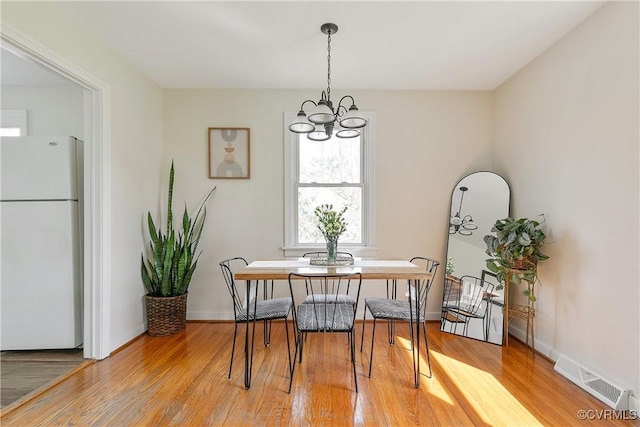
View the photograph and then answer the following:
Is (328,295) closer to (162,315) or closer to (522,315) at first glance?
(162,315)

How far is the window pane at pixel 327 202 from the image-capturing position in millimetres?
3707

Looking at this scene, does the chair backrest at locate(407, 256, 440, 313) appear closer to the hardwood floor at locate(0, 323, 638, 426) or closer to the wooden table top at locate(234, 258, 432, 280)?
the wooden table top at locate(234, 258, 432, 280)

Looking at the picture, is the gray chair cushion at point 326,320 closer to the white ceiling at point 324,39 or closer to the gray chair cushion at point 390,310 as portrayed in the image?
the gray chair cushion at point 390,310

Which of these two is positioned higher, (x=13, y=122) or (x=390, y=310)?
(x=13, y=122)

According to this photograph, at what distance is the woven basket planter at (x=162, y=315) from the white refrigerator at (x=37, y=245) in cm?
62

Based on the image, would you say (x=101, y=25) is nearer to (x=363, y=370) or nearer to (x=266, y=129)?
(x=266, y=129)

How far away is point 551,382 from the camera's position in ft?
7.59

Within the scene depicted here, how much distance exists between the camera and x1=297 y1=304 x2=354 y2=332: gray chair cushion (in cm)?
219

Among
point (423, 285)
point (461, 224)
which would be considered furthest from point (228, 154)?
point (461, 224)

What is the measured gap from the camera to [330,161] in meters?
3.71

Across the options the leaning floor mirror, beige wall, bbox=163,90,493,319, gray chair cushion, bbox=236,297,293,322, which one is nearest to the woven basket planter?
beige wall, bbox=163,90,493,319

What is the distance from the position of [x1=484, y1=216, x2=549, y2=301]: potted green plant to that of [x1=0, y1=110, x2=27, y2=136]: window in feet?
15.9

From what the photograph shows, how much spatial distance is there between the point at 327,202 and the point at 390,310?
160 centimetres

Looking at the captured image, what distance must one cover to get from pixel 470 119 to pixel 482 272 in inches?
67.7
